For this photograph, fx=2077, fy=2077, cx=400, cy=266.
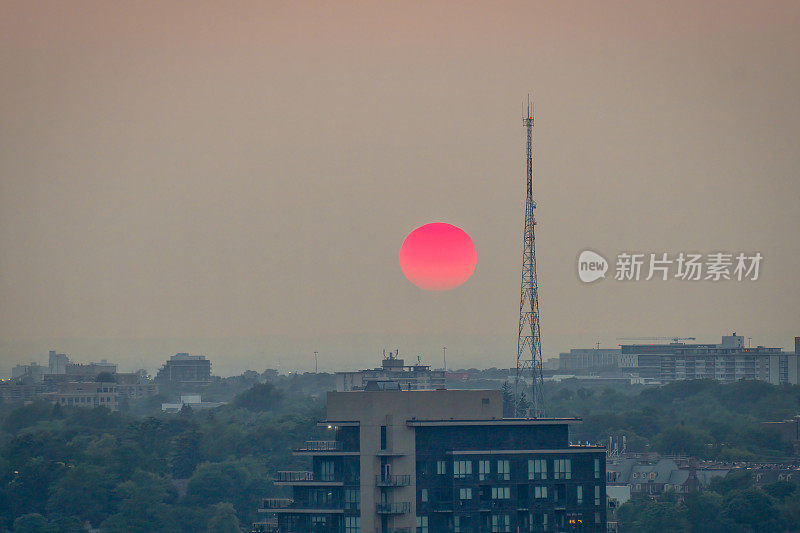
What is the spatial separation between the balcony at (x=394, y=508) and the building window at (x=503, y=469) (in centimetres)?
586

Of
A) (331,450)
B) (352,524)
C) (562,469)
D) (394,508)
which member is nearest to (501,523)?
(562,469)

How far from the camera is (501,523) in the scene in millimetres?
126625

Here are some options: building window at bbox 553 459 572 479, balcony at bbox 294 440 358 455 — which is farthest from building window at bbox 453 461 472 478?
balcony at bbox 294 440 358 455

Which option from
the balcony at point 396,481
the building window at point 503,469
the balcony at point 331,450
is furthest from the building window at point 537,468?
the balcony at point 331,450

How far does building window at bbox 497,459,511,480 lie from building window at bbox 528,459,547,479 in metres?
1.31

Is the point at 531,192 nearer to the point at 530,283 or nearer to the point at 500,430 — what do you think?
the point at 530,283

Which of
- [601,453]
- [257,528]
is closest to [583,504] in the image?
[601,453]

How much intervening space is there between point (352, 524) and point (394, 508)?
10.0 ft

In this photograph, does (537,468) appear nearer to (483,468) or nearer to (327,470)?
(483,468)

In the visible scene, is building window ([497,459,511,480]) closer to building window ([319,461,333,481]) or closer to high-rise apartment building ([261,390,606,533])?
high-rise apartment building ([261,390,606,533])

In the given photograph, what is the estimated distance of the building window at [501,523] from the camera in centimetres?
12662

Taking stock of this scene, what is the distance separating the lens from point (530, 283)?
7131 inches

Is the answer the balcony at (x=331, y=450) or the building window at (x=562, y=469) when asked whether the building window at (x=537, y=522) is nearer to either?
the building window at (x=562, y=469)

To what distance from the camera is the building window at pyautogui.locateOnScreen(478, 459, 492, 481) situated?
416ft
